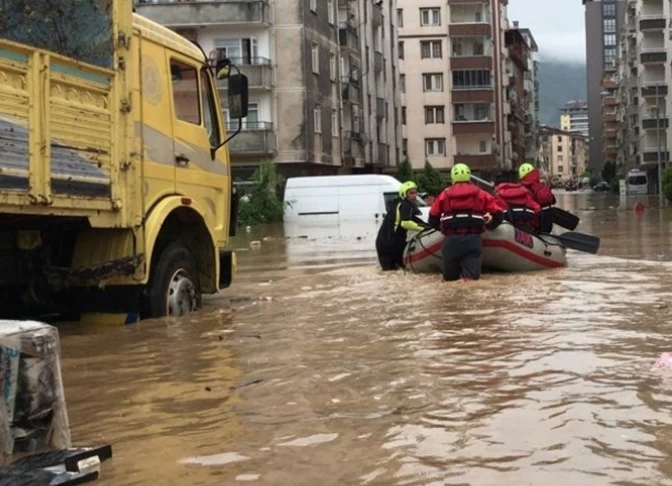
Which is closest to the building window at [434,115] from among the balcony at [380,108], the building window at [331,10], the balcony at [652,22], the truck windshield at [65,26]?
Answer: the balcony at [380,108]

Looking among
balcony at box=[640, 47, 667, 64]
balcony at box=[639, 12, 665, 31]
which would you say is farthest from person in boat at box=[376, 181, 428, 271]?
balcony at box=[639, 12, 665, 31]

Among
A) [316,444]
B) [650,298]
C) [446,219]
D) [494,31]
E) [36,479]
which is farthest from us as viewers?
[494,31]

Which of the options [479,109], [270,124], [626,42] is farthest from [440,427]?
[626,42]

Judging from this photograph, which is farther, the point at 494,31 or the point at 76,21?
the point at 494,31

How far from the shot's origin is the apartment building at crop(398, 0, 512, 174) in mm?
75750

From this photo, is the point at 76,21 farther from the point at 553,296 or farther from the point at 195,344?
the point at 553,296

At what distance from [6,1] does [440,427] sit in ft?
15.1

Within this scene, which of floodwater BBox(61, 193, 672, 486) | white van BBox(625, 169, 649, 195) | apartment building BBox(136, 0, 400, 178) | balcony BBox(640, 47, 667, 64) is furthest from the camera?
balcony BBox(640, 47, 667, 64)

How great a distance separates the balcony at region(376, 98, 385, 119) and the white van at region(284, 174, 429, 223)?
25.7m

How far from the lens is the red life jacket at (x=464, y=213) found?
12461 millimetres

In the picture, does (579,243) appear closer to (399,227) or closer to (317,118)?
(399,227)

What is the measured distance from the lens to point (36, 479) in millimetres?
3850

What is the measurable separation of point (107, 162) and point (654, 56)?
77958mm

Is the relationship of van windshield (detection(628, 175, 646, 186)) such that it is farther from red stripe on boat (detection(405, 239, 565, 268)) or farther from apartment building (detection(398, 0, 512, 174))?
red stripe on boat (detection(405, 239, 565, 268))
